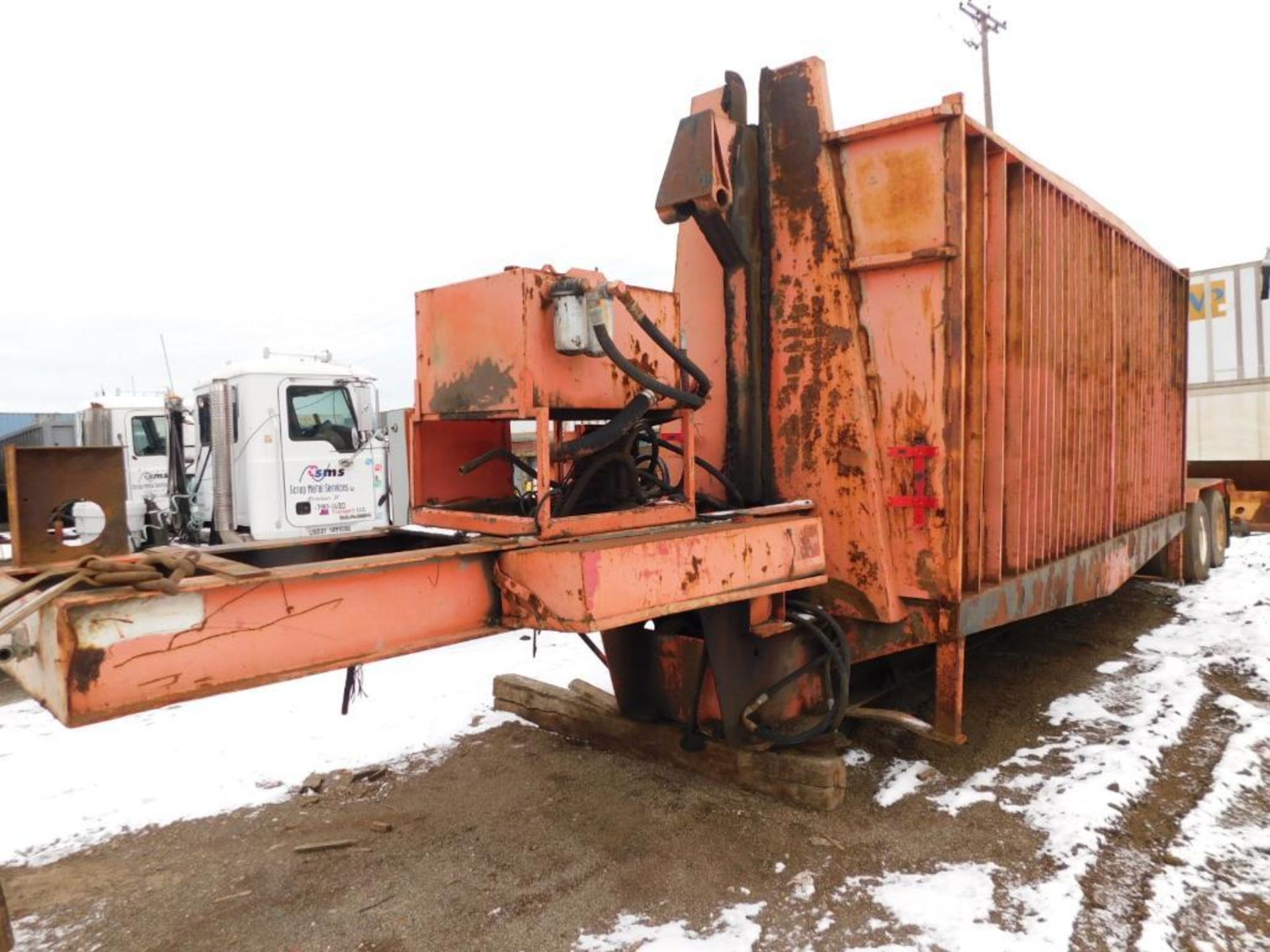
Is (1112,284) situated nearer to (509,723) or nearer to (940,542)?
(940,542)

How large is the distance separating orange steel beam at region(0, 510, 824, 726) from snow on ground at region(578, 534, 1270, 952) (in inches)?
Result: 44.3

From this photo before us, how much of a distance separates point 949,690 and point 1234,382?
11.8 metres

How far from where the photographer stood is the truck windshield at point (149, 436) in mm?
11039

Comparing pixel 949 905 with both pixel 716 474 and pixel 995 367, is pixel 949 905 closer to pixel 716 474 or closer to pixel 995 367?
pixel 716 474

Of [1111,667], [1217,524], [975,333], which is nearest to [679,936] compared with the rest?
[975,333]

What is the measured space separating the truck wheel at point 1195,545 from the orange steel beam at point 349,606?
21.7ft

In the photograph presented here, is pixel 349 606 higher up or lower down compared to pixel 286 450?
lower down

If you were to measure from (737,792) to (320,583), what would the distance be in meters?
2.22

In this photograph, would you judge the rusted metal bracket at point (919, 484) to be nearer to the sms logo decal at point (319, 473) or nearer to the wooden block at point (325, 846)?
the wooden block at point (325, 846)

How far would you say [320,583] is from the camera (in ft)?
8.04

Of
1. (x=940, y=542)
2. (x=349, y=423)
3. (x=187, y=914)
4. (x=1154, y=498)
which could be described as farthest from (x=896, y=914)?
(x=349, y=423)

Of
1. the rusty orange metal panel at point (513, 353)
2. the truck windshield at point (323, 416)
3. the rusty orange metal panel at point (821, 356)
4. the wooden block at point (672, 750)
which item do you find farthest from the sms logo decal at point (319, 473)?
the rusty orange metal panel at point (821, 356)

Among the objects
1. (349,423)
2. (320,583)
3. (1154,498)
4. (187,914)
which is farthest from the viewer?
(349,423)

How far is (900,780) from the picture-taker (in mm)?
3893
